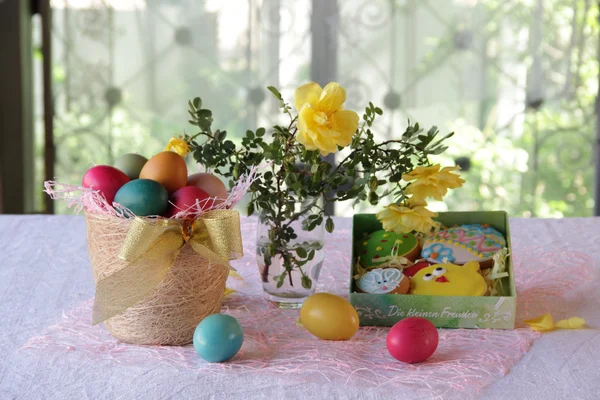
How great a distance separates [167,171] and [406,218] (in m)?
0.31

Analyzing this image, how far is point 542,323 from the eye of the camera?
92cm

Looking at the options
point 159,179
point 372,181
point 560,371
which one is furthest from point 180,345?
point 560,371

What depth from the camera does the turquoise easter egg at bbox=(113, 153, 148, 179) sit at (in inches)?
36.4

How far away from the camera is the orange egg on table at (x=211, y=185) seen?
883 millimetres

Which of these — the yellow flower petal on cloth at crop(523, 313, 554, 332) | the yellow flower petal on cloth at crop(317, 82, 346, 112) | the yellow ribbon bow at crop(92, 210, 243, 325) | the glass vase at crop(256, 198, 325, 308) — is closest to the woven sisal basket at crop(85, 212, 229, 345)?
the yellow ribbon bow at crop(92, 210, 243, 325)

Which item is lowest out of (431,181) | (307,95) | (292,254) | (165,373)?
(165,373)

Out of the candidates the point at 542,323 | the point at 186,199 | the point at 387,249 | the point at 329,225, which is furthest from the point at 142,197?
the point at 542,323

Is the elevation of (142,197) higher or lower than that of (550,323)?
higher

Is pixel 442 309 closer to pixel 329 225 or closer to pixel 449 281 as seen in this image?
pixel 449 281

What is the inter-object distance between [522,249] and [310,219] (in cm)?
49

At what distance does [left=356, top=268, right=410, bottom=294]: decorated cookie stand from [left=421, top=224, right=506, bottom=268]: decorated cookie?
0.23ft

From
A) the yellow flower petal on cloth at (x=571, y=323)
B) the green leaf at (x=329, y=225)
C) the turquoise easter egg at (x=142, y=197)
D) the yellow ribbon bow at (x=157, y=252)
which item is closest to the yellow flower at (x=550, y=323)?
the yellow flower petal on cloth at (x=571, y=323)

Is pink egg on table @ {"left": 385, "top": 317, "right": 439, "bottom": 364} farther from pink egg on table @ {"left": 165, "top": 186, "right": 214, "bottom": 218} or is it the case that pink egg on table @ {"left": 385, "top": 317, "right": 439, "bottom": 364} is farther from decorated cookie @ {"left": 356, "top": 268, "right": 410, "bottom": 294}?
pink egg on table @ {"left": 165, "top": 186, "right": 214, "bottom": 218}

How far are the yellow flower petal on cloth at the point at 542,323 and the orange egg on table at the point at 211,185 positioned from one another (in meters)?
0.42
